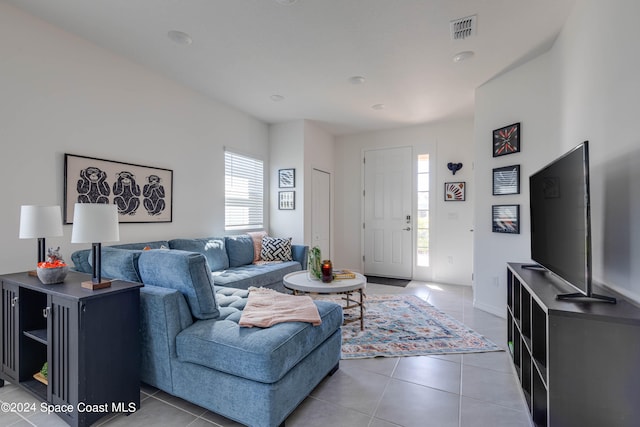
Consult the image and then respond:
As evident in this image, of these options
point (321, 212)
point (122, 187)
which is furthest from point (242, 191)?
point (122, 187)

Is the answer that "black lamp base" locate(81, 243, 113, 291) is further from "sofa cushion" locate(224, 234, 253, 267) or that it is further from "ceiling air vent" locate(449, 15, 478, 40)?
"ceiling air vent" locate(449, 15, 478, 40)

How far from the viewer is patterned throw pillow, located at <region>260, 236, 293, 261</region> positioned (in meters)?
4.25

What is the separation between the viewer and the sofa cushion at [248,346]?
1.51 metres

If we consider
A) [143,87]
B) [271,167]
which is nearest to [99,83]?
[143,87]

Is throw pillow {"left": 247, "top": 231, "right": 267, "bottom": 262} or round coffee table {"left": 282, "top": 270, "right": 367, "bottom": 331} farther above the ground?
throw pillow {"left": 247, "top": 231, "right": 267, "bottom": 262}

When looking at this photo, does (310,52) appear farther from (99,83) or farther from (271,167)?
(271,167)

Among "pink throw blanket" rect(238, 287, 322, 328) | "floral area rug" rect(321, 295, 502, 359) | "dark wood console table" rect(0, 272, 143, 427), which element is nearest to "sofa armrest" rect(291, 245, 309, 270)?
"floral area rug" rect(321, 295, 502, 359)

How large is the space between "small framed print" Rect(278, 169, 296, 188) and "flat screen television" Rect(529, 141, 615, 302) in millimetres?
3434

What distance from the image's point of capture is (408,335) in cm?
288

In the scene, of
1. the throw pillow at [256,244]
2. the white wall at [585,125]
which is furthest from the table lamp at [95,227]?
the white wall at [585,125]

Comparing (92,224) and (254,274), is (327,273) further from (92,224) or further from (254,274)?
(92,224)

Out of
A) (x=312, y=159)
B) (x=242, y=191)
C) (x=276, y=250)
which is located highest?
(x=312, y=159)

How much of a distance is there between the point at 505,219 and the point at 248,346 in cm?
303

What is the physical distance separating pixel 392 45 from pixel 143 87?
2530mm
